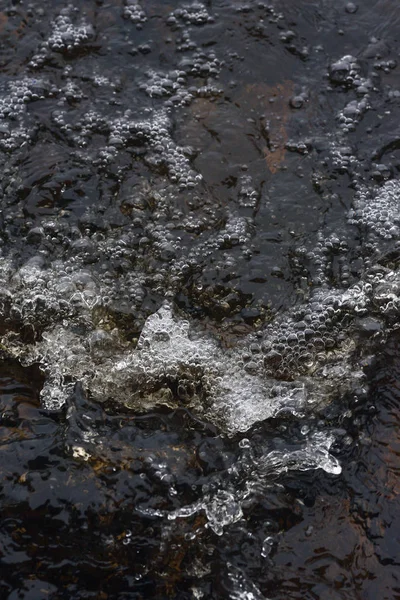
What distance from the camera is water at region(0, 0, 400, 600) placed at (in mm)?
1977

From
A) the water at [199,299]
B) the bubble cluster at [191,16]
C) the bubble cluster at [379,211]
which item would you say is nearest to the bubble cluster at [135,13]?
the water at [199,299]

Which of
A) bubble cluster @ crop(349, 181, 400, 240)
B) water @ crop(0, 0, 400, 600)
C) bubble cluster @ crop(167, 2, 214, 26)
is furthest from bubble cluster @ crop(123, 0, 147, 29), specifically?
bubble cluster @ crop(349, 181, 400, 240)

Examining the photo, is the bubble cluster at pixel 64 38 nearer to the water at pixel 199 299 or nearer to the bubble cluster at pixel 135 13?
the water at pixel 199 299

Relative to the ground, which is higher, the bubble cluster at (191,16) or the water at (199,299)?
the bubble cluster at (191,16)

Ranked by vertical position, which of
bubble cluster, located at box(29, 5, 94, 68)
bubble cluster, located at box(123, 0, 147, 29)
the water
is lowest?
the water

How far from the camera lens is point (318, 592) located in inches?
75.2

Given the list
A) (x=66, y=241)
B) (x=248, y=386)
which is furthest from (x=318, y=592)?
(x=66, y=241)

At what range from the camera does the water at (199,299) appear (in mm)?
1977

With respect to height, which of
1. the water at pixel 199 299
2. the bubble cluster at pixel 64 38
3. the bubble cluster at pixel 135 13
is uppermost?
the bubble cluster at pixel 135 13

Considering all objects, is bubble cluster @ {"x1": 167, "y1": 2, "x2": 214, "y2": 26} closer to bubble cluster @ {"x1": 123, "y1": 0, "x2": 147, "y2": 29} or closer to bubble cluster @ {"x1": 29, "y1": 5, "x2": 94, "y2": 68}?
bubble cluster @ {"x1": 123, "y1": 0, "x2": 147, "y2": 29}

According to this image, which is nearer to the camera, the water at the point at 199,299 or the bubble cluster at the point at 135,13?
the water at the point at 199,299

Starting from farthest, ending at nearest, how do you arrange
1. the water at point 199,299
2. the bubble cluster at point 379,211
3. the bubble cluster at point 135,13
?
the bubble cluster at point 135,13
the bubble cluster at point 379,211
the water at point 199,299

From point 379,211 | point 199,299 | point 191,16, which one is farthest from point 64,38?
point 379,211

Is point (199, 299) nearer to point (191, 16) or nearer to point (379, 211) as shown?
point (379, 211)
